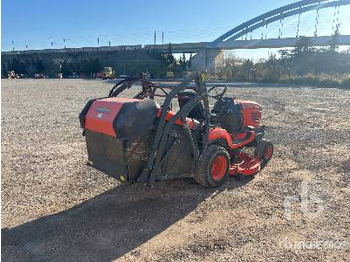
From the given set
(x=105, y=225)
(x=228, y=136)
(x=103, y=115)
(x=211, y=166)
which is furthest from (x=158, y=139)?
(x=228, y=136)

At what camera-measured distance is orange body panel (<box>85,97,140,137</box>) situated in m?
4.52

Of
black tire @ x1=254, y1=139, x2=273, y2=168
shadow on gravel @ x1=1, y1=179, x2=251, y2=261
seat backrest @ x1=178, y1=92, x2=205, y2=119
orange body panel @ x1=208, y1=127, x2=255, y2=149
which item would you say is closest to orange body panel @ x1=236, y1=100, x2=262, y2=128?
orange body panel @ x1=208, y1=127, x2=255, y2=149

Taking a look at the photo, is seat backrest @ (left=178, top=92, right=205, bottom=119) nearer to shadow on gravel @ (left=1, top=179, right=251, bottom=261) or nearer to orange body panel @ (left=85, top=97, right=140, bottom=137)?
shadow on gravel @ (left=1, top=179, right=251, bottom=261)

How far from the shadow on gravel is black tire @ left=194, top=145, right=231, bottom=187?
0.19 metres

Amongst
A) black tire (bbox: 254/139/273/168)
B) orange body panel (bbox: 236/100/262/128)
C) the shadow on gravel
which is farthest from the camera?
orange body panel (bbox: 236/100/262/128)

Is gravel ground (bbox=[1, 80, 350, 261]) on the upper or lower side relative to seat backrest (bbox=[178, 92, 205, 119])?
lower

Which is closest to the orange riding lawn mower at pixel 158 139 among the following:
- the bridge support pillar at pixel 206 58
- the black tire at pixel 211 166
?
the black tire at pixel 211 166

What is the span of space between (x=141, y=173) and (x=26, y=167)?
10.4 ft

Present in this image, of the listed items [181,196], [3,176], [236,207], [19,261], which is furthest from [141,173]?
[3,176]

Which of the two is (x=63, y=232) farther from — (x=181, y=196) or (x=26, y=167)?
(x=26, y=167)

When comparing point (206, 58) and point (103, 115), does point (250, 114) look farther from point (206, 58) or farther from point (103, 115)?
point (206, 58)

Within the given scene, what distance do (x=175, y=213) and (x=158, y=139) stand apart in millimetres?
1037

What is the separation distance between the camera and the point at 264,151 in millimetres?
6699

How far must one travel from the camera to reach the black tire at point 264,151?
21.7 feet
